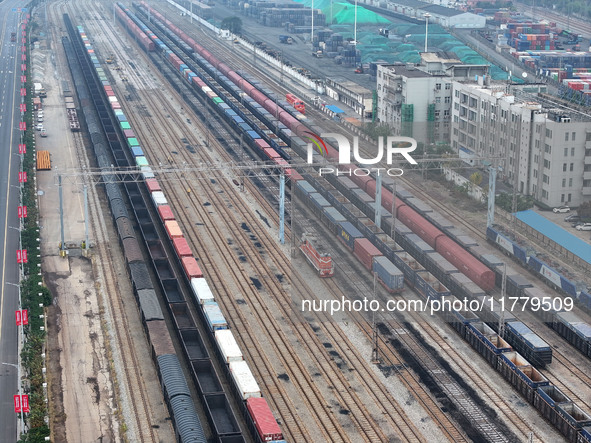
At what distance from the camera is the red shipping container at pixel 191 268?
83.6m

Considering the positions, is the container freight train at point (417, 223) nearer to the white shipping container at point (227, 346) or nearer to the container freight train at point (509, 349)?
the container freight train at point (509, 349)

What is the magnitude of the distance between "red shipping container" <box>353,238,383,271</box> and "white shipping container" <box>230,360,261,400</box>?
24.9m

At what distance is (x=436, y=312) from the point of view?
81500 millimetres

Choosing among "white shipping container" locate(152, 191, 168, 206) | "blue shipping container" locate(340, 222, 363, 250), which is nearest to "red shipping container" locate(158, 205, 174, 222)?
"white shipping container" locate(152, 191, 168, 206)

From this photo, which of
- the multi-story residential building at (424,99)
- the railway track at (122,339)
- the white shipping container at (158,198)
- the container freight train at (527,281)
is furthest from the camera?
the multi-story residential building at (424,99)

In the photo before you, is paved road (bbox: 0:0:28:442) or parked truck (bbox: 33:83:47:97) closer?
paved road (bbox: 0:0:28:442)

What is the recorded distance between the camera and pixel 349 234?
309 ft

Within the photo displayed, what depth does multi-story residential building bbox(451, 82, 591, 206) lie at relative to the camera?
4213 inches

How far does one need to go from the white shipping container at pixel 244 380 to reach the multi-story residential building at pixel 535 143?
4388 centimetres

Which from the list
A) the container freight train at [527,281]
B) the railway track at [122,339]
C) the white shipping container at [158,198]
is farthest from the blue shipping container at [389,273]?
the white shipping container at [158,198]

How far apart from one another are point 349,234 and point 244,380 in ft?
106

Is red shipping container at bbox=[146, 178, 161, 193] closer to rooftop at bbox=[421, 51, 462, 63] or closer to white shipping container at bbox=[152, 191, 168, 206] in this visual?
white shipping container at bbox=[152, 191, 168, 206]

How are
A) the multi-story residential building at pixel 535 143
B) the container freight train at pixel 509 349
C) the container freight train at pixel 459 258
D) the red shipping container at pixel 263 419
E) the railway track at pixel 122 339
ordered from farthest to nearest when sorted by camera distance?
the multi-story residential building at pixel 535 143, the container freight train at pixel 459 258, the railway track at pixel 122 339, the container freight train at pixel 509 349, the red shipping container at pixel 263 419

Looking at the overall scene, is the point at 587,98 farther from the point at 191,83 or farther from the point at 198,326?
the point at 198,326
